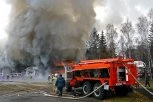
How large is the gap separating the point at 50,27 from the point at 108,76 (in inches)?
892

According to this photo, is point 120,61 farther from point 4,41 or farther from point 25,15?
point 4,41

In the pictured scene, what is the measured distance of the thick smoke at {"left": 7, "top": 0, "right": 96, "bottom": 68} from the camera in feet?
127

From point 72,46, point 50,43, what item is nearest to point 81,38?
point 72,46

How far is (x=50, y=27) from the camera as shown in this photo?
130 feet

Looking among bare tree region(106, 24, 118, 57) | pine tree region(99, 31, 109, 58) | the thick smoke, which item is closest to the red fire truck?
the thick smoke

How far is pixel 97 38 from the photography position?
68.9 meters

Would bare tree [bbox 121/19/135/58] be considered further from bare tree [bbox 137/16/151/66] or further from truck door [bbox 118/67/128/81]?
truck door [bbox 118/67/128/81]

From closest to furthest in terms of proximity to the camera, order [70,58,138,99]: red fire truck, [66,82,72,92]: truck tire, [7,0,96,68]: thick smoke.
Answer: [70,58,138,99]: red fire truck < [66,82,72,92]: truck tire < [7,0,96,68]: thick smoke

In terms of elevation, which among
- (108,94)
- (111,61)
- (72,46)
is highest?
(72,46)

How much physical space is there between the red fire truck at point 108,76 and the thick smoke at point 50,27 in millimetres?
18812

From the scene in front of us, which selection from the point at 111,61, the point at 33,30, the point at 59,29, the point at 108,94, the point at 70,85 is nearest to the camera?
the point at 111,61

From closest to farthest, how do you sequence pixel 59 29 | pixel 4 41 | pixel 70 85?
pixel 70 85, pixel 59 29, pixel 4 41

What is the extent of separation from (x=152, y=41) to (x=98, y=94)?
4315cm

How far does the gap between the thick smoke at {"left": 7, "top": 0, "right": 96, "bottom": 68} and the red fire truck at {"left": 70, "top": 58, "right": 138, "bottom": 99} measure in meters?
18.8
